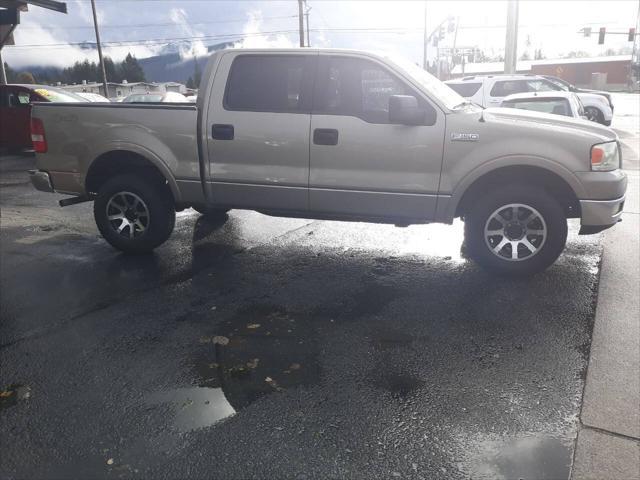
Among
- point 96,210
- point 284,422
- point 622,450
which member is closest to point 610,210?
point 622,450

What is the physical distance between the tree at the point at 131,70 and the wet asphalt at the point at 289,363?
107677 mm

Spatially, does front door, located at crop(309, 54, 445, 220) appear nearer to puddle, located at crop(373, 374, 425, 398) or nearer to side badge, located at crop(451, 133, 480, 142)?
side badge, located at crop(451, 133, 480, 142)

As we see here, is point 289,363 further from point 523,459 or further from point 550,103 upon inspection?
point 550,103

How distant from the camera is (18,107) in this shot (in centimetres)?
1366

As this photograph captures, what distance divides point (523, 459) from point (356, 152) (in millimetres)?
3070

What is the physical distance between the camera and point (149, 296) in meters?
4.81

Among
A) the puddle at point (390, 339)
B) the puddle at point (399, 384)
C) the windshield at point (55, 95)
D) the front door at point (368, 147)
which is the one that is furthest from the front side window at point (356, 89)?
the windshield at point (55, 95)

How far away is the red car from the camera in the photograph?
1354 cm

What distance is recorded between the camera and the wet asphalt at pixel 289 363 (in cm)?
269

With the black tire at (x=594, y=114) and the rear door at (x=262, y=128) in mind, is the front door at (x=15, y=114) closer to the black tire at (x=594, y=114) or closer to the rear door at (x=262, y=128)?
the rear door at (x=262, y=128)

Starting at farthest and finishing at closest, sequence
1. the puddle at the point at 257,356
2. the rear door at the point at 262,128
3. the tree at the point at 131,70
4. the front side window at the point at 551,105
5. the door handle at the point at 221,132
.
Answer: the tree at the point at 131,70, the front side window at the point at 551,105, the door handle at the point at 221,132, the rear door at the point at 262,128, the puddle at the point at 257,356

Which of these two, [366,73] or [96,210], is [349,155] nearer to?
[366,73]

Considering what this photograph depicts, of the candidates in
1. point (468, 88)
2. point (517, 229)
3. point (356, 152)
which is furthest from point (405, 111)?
point (468, 88)

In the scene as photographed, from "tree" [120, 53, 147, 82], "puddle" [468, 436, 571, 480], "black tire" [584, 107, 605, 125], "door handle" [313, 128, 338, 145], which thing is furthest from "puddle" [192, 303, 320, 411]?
"tree" [120, 53, 147, 82]
